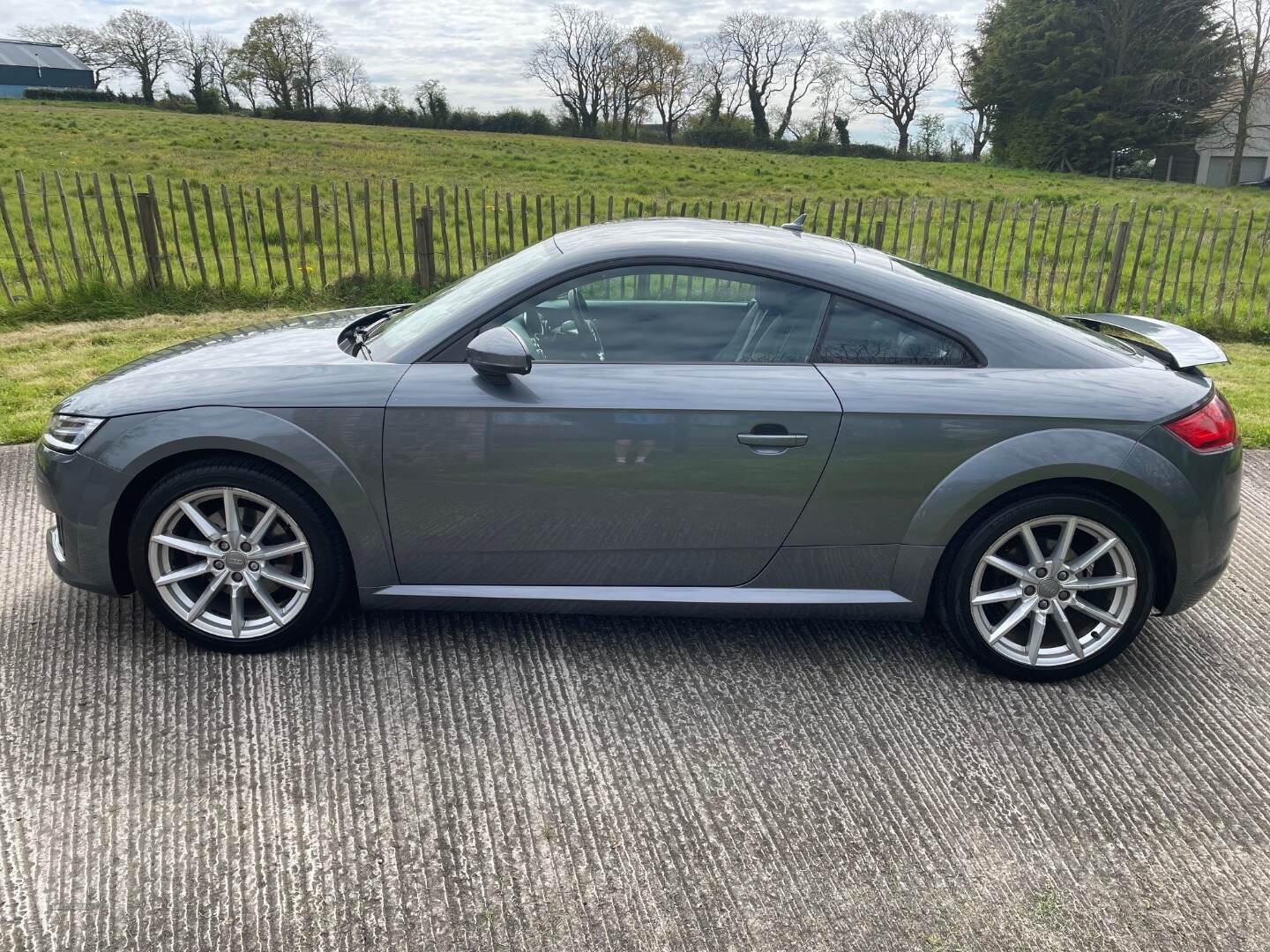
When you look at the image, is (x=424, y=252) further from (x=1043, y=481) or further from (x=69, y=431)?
(x=1043, y=481)

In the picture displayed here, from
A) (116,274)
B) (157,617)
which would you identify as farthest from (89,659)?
(116,274)

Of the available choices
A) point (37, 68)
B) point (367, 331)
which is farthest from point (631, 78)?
point (367, 331)

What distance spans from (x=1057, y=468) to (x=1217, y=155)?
52554 mm

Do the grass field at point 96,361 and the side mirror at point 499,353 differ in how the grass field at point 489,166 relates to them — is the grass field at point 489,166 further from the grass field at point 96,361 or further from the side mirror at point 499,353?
the side mirror at point 499,353

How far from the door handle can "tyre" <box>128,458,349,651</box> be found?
1431 millimetres

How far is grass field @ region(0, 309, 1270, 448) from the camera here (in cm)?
634

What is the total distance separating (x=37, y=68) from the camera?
81.1 metres

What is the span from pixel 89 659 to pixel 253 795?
1.08 metres

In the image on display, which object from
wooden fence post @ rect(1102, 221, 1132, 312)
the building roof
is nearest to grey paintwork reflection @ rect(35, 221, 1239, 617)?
wooden fence post @ rect(1102, 221, 1132, 312)

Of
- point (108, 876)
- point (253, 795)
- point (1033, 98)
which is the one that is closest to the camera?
point (108, 876)

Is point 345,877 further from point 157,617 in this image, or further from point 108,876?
point 157,617

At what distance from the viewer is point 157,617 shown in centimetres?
333

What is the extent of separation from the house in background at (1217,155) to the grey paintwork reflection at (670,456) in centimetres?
4627

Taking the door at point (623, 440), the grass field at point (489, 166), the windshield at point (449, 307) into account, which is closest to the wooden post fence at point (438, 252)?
the windshield at point (449, 307)
